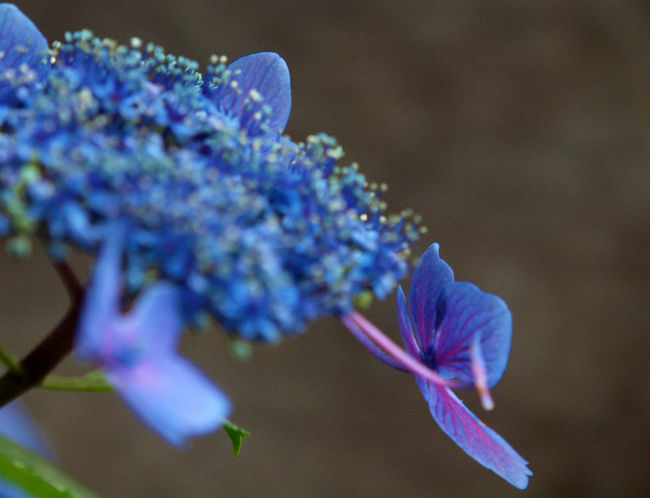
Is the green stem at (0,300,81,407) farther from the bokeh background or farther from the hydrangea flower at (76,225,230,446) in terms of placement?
the bokeh background

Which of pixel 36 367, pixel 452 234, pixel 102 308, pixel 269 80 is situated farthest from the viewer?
pixel 452 234

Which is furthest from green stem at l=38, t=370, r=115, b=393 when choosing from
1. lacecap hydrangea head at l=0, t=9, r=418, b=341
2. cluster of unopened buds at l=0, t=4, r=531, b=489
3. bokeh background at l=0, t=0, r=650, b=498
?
bokeh background at l=0, t=0, r=650, b=498

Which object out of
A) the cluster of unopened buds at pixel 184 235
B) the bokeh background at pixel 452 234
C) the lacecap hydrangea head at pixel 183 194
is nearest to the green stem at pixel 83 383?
the cluster of unopened buds at pixel 184 235

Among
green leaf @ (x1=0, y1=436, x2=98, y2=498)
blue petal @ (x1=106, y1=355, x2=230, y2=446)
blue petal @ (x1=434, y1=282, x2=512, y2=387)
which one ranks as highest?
blue petal @ (x1=434, y1=282, x2=512, y2=387)

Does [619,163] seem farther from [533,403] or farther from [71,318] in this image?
[71,318]

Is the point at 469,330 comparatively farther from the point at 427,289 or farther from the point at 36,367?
the point at 36,367

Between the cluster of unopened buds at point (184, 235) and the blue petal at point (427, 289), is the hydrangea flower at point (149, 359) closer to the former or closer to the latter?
the cluster of unopened buds at point (184, 235)

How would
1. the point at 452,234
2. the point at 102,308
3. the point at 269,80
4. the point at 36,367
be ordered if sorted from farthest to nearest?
the point at 452,234
the point at 269,80
the point at 36,367
the point at 102,308

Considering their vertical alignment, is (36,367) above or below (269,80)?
below

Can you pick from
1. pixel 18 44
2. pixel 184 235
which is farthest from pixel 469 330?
pixel 18 44
